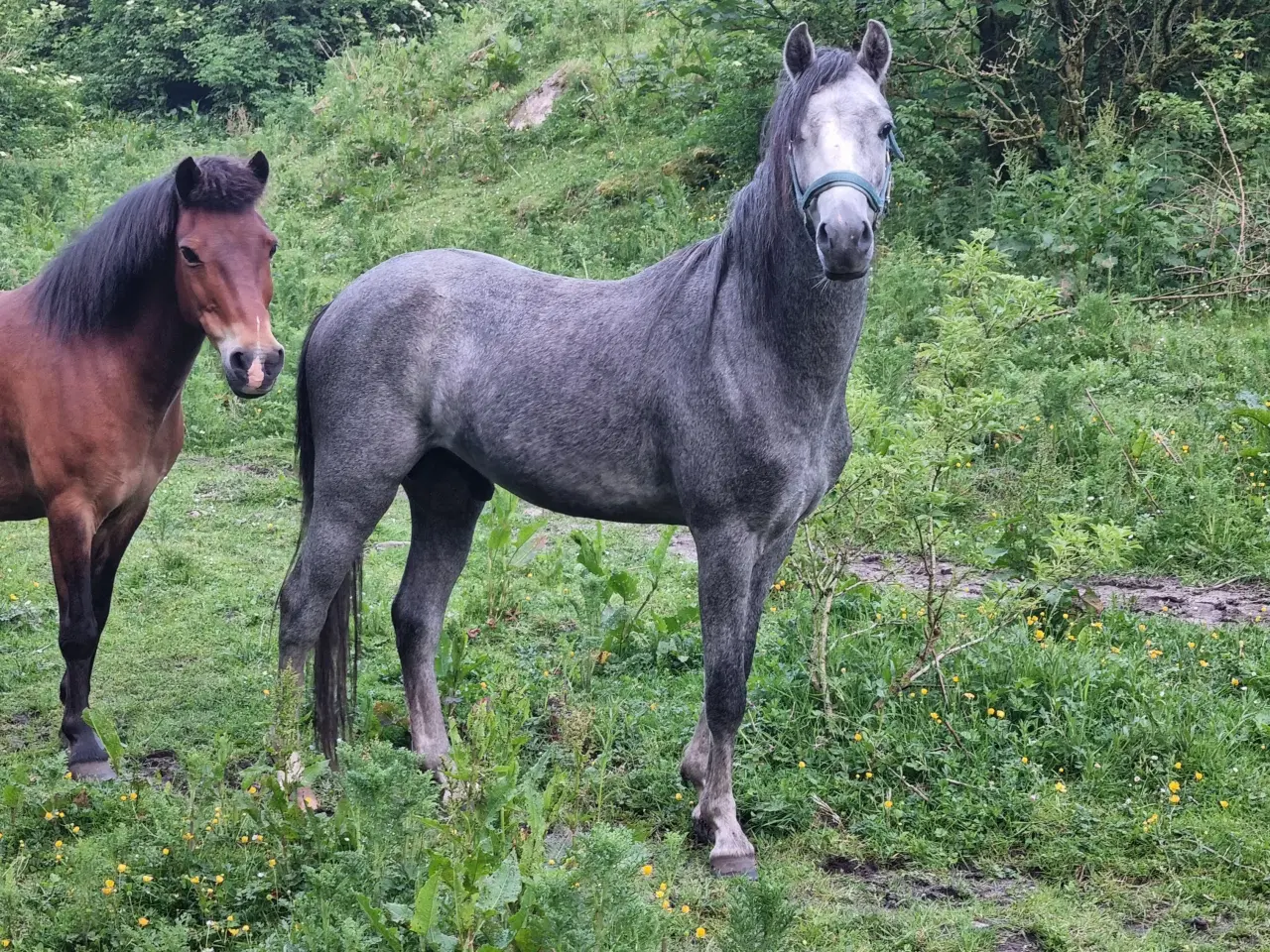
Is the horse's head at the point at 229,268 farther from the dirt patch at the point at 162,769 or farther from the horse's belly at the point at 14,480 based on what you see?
the dirt patch at the point at 162,769

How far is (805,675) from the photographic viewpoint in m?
4.72

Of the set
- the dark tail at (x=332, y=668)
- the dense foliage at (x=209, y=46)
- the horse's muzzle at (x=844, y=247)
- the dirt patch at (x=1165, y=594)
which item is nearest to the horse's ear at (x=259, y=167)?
the dark tail at (x=332, y=668)

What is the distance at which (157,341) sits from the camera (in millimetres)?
4488

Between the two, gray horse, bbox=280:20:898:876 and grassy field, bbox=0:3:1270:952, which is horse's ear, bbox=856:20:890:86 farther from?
grassy field, bbox=0:3:1270:952

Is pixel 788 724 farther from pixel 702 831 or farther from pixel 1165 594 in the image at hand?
pixel 1165 594

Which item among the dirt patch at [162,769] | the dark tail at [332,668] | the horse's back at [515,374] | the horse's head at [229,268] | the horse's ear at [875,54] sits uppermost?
the horse's ear at [875,54]

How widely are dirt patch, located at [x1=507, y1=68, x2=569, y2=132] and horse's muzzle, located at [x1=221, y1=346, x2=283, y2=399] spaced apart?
1107cm

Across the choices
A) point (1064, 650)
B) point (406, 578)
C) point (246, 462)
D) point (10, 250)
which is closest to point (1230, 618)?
point (1064, 650)

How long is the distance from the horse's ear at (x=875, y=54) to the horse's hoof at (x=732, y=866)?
2.35 metres

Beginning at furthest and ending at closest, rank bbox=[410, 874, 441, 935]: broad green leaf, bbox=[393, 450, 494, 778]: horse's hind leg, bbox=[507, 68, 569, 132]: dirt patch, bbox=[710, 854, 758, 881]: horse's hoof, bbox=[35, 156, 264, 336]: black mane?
bbox=[507, 68, 569, 132]: dirt patch → bbox=[393, 450, 494, 778]: horse's hind leg → bbox=[35, 156, 264, 336]: black mane → bbox=[710, 854, 758, 881]: horse's hoof → bbox=[410, 874, 441, 935]: broad green leaf

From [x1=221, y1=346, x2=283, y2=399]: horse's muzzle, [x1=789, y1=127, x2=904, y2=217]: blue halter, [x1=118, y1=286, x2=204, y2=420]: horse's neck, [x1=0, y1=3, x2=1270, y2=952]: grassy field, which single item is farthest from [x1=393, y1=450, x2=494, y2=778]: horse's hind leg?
[x1=789, y1=127, x2=904, y2=217]: blue halter

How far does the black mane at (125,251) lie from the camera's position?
4203mm

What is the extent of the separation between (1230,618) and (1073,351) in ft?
10.3

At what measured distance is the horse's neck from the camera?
176 inches
